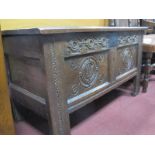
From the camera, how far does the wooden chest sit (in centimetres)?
75

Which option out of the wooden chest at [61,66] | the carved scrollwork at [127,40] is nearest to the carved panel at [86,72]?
the wooden chest at [61,66]

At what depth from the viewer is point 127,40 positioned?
1305 millimetres

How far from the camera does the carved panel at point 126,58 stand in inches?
50.4

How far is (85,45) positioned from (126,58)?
59 centimetres

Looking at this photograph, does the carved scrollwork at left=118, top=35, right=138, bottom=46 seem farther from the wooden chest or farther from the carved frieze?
the carved frieze

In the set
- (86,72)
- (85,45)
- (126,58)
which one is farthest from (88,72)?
(126,58)

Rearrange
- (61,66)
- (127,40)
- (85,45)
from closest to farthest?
(61,66), (85,45), (127,40)

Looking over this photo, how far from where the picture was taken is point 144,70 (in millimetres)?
1661

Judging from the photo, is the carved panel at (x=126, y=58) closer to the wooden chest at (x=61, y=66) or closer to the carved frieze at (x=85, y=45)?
the wooden chest at (x=61, y=66)

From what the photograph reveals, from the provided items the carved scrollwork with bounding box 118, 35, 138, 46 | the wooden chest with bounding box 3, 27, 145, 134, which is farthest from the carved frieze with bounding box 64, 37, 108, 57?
the carved scrollwork with bounding box 118, 35, 138, 46

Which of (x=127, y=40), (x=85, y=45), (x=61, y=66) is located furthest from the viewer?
(x=127, y=40)

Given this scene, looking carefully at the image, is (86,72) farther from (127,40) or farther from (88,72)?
(127,40)
